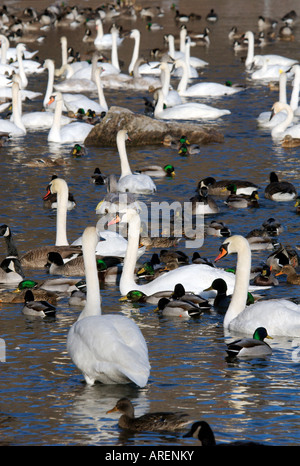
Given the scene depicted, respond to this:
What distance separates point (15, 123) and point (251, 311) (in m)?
16.1

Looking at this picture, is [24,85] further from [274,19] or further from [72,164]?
[274,19]

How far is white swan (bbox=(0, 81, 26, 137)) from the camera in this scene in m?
27.4

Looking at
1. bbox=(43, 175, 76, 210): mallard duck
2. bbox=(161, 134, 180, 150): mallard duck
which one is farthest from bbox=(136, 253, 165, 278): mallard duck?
bbox=(161, 134, 180, 150): mallard duck

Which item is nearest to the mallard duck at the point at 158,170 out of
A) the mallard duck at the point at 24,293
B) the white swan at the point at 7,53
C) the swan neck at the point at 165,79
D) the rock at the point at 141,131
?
the rock at the point at 141,131

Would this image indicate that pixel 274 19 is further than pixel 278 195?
Yes

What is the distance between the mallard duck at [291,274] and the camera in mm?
15500

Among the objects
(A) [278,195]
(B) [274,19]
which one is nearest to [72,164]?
(A) [278,195]

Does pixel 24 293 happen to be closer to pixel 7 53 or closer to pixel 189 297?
pixel 189 297

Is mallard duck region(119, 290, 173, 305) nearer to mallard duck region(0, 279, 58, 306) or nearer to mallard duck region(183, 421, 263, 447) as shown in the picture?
mallard duck region(0, 279, 58, 306)

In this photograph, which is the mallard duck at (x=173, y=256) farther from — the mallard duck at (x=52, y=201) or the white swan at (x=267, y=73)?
the white swan at (x=267, y=73)

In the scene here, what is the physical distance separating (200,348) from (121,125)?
50.2 ft

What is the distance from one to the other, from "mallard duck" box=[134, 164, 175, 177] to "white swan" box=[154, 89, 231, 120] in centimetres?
666

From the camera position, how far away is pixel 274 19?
171ft
